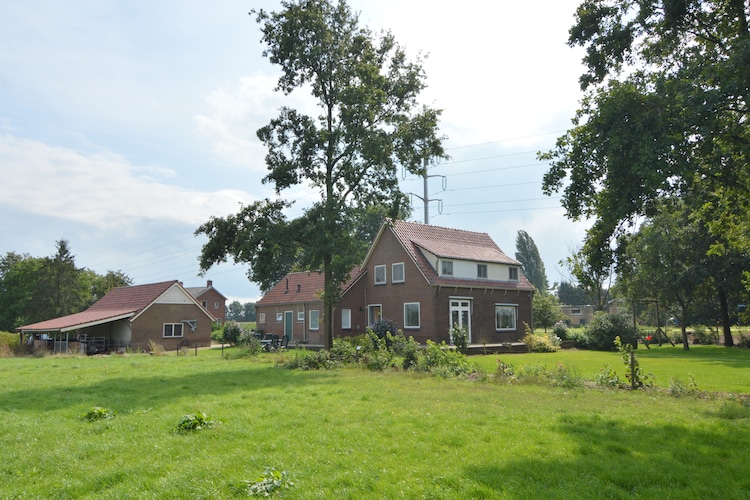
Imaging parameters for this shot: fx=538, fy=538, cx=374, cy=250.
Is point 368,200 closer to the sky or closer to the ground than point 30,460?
closer to the sky

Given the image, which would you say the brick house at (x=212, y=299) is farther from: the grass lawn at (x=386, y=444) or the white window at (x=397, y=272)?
the grass lawn at (x=386, y=444)

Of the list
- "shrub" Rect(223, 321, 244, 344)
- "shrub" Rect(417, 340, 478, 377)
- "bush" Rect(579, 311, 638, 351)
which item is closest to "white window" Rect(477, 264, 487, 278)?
"bush" Rect(579, 311, 638, 351)

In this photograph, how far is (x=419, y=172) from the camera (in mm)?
24453

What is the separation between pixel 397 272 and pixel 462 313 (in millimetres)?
5161

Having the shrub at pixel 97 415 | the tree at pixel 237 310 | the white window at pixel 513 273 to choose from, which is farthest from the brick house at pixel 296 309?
the tree at pixel 237 310

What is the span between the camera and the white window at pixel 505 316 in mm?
36469

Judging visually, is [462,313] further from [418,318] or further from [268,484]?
[268,484]

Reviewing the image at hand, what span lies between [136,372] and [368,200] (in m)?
11.9

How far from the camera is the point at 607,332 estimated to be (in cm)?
3509

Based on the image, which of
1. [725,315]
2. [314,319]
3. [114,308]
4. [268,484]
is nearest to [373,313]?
[314,319]

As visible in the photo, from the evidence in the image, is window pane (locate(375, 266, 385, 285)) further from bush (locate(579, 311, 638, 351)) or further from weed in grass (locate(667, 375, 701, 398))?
weed in grass (locate(667, 375, 701, 398))

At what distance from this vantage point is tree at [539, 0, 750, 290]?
9773mm

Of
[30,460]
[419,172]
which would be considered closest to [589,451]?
[30,460]

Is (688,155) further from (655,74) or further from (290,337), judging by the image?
(290,337)
